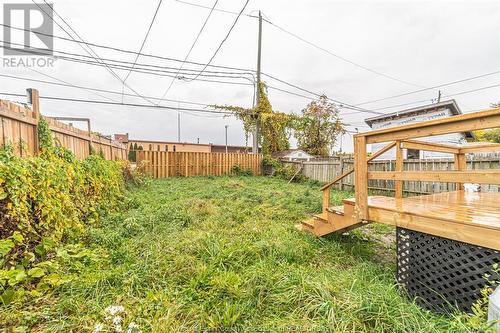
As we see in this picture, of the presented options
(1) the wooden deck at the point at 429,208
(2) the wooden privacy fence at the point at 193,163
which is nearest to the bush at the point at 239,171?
(2) the wooden privacy fence at the point at 193,163

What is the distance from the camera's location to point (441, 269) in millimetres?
1934

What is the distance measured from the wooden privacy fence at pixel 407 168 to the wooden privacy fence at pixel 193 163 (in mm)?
3350

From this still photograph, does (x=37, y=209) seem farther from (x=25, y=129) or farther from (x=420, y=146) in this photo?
(x=420, y=146)

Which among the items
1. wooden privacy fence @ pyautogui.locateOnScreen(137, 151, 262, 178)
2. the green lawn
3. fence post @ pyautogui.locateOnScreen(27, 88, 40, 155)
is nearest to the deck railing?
the green lawn

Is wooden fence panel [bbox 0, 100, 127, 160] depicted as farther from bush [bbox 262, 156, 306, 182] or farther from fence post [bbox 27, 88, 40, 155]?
bush [bbox 262, 156, 306, 182]

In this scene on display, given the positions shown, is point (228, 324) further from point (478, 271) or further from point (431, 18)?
point (431, 18)

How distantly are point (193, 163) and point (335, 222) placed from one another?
11.2 meters

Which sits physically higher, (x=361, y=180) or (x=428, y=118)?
(x=428, y=118)

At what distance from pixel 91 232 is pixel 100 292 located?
1.46 m

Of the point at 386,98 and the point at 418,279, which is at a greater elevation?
the point at 386,98

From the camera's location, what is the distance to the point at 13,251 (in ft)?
6.06

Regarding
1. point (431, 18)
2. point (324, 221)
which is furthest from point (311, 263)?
point (431, 18)

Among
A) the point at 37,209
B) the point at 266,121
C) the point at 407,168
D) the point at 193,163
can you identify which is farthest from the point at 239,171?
the point at 37,209

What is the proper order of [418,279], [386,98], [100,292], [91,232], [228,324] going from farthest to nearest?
[386,98] < [91,232] < [418,279] < [100,292] < [228,324]
